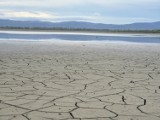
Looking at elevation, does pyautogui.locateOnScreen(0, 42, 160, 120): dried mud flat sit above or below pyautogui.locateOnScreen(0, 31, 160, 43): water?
above

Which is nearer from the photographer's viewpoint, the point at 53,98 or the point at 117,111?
the point at 117,111

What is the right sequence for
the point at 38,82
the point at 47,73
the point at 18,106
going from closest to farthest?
the point at 18,106 → the point at 38,82 → the point at 47,73

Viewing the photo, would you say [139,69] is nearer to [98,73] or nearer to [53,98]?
[98,73]

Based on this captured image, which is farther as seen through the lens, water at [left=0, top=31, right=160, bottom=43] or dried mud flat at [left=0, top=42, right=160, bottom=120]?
water at [left=0, top=31, right=160, bottom=43]

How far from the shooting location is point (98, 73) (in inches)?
243

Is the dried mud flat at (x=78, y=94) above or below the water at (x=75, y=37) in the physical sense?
above

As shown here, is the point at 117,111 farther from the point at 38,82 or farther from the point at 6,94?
the point at 38,82

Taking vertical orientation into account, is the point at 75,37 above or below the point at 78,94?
below

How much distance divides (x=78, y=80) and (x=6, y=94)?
1413 millimetres

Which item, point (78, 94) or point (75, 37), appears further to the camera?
point (75, 37)

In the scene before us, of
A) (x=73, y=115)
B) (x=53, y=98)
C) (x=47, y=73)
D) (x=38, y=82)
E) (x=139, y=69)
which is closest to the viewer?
(x=73, y=115)

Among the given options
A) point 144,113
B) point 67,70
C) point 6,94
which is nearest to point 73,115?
point 144,113

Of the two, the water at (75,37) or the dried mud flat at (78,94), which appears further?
the water at (75,37)

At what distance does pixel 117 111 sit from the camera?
352 centimetres
